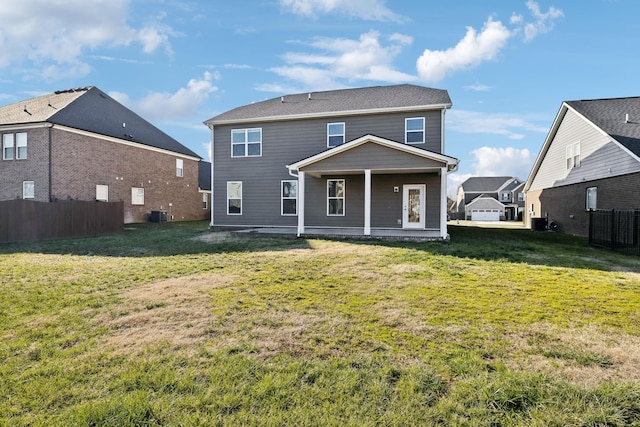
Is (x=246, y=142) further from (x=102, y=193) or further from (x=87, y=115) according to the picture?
(x=87, y=115)

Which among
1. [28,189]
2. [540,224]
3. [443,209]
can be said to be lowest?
[540,224]

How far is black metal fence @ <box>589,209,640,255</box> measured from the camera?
Result: 12.0 meters

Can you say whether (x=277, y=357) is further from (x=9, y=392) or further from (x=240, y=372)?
(x=9, y=392)

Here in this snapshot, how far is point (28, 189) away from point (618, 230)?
3060cm

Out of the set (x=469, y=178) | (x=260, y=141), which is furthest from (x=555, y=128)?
(x=469, y=178)

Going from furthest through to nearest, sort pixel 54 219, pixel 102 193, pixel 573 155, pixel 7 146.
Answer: pixel 102 193 < pixel 7 146 < pixel 573 155 < pixel 54 219

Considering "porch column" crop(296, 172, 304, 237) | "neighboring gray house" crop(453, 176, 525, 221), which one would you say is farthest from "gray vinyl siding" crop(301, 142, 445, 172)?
"neighboring gray house" crop(453, 176, 525, 221)

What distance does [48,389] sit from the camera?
303 centimetres

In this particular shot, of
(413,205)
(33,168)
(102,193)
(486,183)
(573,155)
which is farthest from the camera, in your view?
(486,183)

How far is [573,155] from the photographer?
749 inches

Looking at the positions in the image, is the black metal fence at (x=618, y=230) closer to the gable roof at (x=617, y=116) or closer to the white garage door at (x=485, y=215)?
the gable roof at (x=617, y=116)

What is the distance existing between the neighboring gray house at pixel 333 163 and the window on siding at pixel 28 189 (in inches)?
462

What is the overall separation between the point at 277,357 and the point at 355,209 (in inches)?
508

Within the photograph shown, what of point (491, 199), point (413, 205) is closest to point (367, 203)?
point (413, 205)
